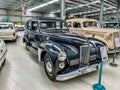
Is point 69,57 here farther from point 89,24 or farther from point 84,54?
point 89,24

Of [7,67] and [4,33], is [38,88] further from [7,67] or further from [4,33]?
[4,33]

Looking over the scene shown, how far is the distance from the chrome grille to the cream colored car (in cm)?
161

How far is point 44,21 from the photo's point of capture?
4367 mm

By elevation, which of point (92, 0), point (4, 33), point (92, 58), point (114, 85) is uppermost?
point (92, 0)

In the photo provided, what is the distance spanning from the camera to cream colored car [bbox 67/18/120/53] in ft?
15.6

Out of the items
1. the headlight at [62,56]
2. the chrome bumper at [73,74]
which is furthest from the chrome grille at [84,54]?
the headlight at [62,56]

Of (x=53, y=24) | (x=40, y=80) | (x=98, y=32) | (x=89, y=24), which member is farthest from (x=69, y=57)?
(x=89, y=24)

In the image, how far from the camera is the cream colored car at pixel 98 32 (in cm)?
477

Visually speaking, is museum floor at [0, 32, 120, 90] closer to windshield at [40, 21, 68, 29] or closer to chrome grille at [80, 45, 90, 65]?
chrome grille at [80, 45, 90, 65]

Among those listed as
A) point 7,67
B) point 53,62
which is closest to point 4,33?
point 7,67

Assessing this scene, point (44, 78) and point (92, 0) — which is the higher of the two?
point (92, 0)

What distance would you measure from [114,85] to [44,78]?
1796 millimetres

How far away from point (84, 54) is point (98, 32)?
9.53 ft

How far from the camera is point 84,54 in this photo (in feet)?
9.36
